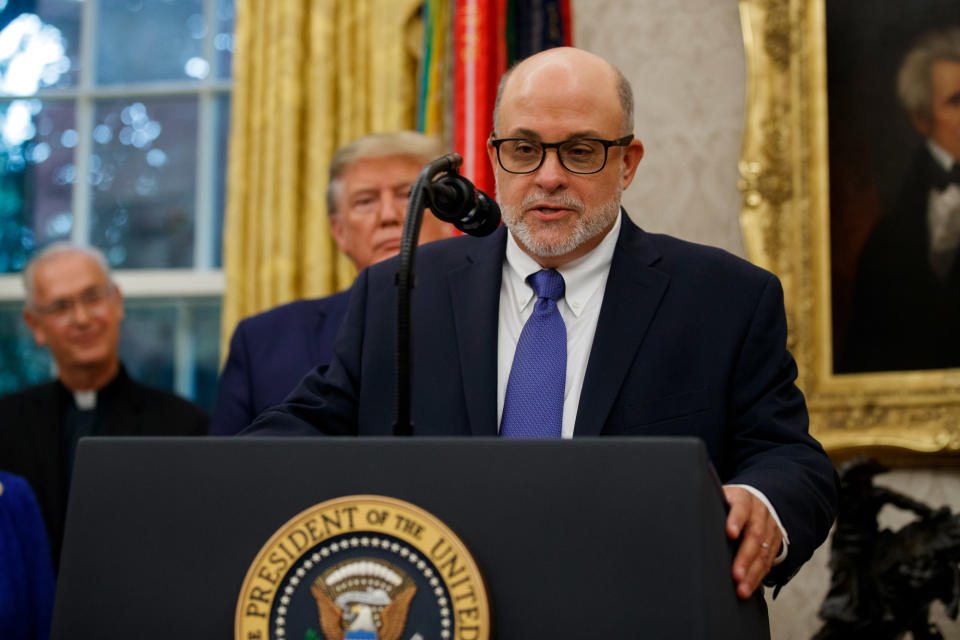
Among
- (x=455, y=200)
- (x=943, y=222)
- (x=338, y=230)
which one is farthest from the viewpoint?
(x=943, y=222)

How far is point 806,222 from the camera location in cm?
370

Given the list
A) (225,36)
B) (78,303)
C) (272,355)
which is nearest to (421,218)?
(272,355)

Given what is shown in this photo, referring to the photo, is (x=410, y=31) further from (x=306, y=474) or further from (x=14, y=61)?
(x=306, y=474)

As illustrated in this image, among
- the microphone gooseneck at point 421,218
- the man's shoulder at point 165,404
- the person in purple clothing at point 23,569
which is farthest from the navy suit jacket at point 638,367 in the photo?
the man's shoulder at point 165,404

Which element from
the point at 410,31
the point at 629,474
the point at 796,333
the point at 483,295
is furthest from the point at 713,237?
the point at 629,474

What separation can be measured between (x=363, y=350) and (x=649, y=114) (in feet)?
8.03

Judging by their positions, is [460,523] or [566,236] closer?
[460,523]

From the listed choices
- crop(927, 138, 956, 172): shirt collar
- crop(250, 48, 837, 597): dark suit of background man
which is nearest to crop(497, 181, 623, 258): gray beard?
crop(250, 48, 837, 597): dark suit of background man

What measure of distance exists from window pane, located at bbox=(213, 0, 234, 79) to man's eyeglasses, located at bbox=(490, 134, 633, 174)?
132 inches

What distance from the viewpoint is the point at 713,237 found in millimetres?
3938

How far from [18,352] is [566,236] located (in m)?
3.70

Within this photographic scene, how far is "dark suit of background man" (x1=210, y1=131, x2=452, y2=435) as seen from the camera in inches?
124

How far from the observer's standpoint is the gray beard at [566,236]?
1904mm

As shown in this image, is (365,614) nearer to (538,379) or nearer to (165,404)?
(538,379)
